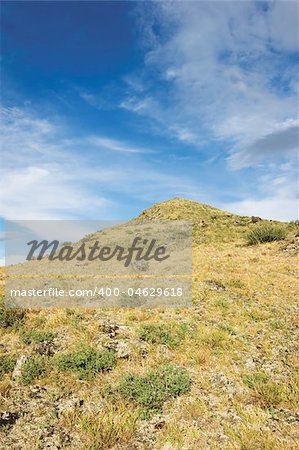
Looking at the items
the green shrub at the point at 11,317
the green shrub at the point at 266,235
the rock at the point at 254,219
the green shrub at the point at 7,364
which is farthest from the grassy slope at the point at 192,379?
the rock at the point at 254,219

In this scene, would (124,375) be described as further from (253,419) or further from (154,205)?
(154,205)

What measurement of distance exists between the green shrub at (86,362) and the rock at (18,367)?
88cm

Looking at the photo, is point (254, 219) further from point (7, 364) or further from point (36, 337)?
point (7, 364)

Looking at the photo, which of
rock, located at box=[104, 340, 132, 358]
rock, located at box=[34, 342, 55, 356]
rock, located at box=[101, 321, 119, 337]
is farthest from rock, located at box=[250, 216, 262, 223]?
rock, located at box=[34, 342, 55, 356]

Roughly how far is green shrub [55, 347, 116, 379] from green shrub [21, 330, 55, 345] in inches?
53.2

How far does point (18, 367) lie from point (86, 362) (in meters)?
1.77

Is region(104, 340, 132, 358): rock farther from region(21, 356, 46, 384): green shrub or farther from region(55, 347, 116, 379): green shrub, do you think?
region(21, 356, 46, 384): green shrub

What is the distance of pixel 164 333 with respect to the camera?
11906 mm

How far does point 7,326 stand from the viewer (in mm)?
12445

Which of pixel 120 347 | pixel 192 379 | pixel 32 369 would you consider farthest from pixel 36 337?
pixel 192 379

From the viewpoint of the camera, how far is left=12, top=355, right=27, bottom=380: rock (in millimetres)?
9016

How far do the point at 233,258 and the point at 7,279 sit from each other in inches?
662

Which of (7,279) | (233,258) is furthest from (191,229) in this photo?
(7,279)

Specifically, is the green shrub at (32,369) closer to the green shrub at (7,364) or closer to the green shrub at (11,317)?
the green shrub at (7,364)
